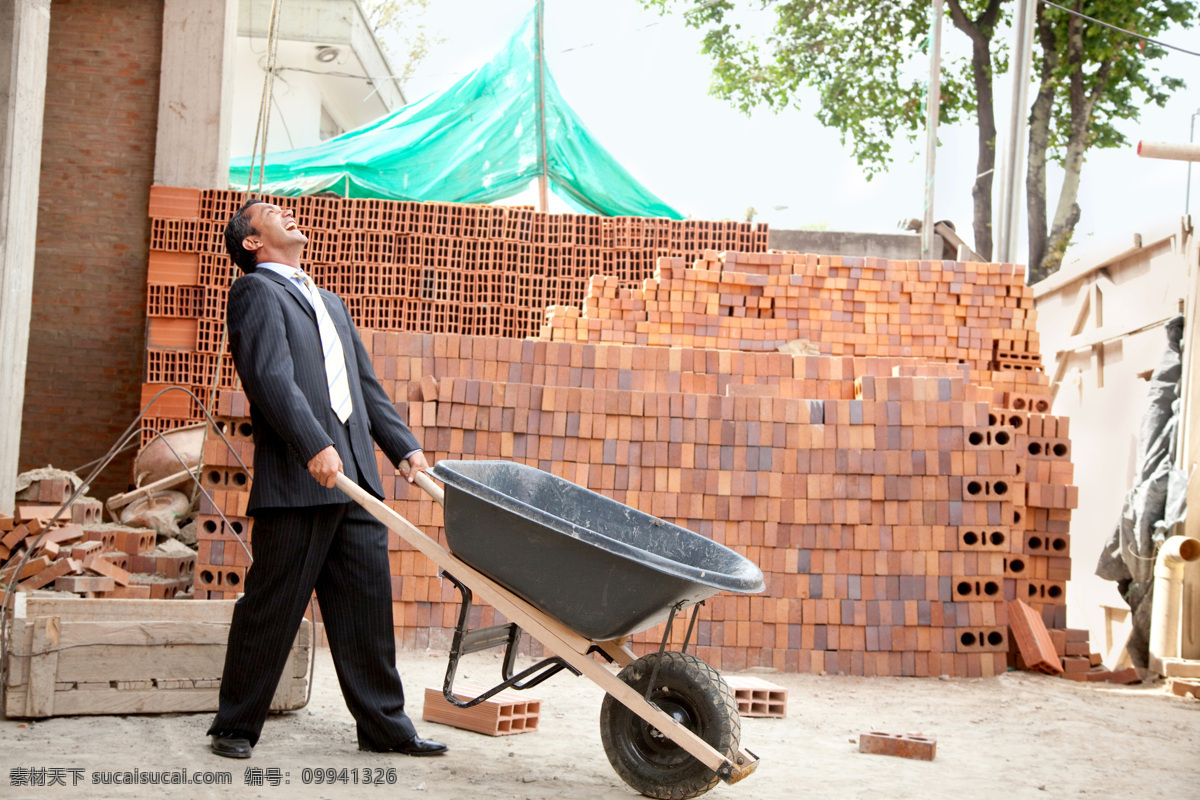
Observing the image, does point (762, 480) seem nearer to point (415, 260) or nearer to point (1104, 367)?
point (415, 260)

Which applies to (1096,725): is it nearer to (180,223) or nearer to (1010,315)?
(1010,315)

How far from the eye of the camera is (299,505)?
326cm

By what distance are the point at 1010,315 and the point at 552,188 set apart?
4594mm

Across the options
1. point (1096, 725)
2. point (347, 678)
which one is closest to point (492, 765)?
point (347, 678)

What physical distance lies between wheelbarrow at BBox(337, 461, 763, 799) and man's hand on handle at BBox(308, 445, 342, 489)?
26 millimetres

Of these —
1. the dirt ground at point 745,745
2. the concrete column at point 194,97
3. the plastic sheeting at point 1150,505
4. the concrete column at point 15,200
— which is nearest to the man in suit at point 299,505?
the dirt ground at point 745,745

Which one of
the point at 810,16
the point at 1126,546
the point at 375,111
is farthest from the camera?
the point at 810,16

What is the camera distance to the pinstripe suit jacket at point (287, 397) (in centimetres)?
317

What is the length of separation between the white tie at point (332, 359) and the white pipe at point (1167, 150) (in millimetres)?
3572

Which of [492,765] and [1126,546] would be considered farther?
[1126,546]

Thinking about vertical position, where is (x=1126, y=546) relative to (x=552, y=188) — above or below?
below

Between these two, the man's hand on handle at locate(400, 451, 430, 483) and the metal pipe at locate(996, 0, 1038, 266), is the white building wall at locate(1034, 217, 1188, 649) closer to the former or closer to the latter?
A: the metal pipe at locate(996, 0, 1038, 266)

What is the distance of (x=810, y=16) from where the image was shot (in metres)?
20.2

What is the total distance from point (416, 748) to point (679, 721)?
3.08ft
